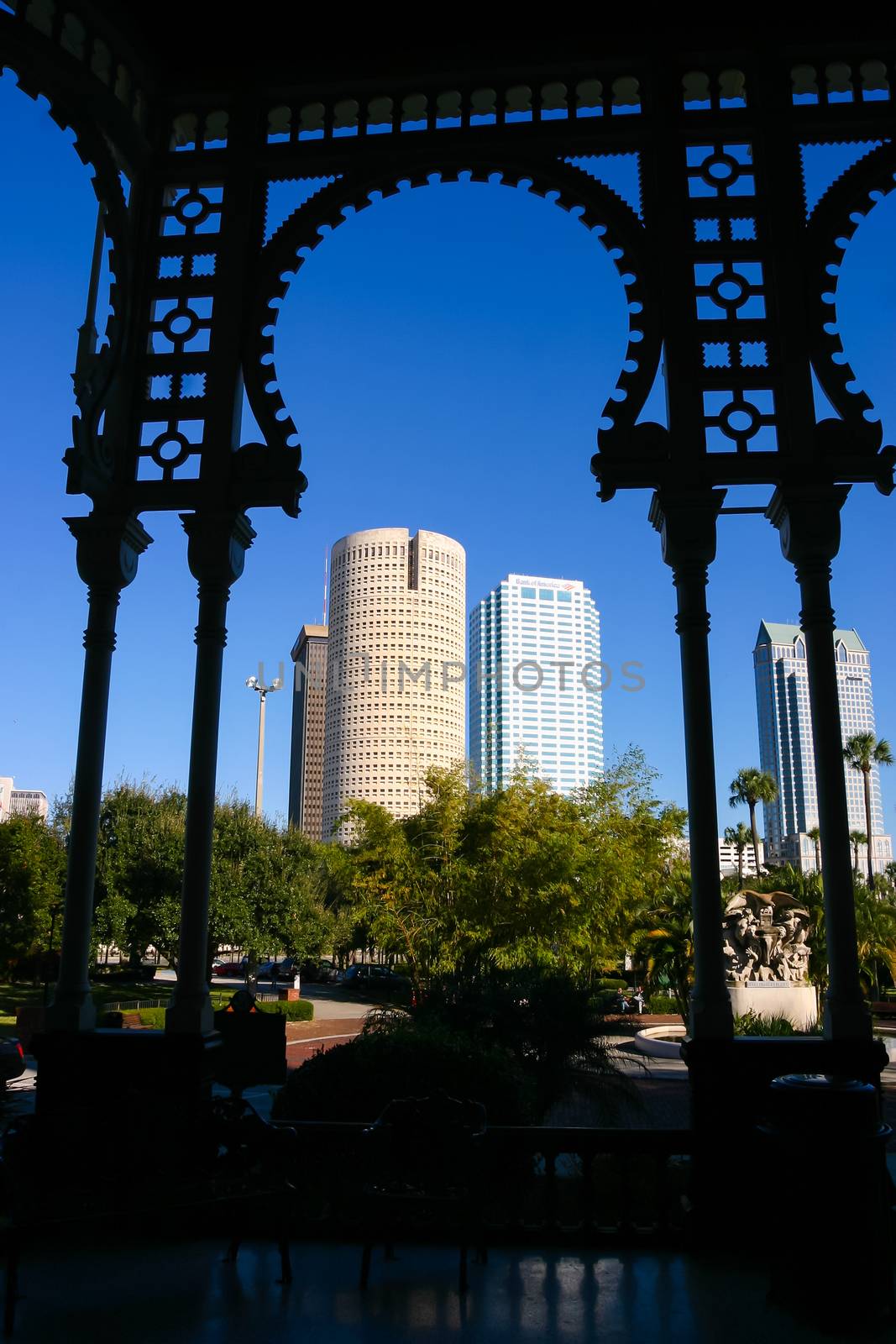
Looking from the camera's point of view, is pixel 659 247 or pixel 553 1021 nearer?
pixel 659 247

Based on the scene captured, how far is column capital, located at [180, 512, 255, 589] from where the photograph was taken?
21.4 ft

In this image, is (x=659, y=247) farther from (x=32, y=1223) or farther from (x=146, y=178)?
A: (x=32, y=1223)

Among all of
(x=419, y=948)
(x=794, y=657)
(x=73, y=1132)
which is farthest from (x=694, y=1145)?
(x=794, y=657)

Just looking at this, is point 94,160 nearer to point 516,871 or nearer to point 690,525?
point 690,525

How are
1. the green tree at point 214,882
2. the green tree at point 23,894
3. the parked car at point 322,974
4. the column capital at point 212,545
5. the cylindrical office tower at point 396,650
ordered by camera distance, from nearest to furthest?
the column capital at point 212,545
the green tree at point 23,894
the green tree at point 214,882
the parked car at point 322,974
the cylindrical office tower at point 396,650

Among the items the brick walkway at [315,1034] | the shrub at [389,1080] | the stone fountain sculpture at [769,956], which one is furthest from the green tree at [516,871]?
the shrub at [389,1080]

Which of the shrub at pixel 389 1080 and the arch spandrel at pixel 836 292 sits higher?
the arch spandrel at pixel 836 292

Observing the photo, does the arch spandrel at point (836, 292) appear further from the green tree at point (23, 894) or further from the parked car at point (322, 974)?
the parked car at point (322, 974)

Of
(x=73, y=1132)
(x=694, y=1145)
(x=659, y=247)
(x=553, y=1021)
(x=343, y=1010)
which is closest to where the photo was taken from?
(x=73, y=1132)

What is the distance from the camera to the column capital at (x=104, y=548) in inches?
260

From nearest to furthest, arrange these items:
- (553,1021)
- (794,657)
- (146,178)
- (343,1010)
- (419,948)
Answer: (146,178) → (553,1021) → (419,948) → (343,1010) → (794,657)

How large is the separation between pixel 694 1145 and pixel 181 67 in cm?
769

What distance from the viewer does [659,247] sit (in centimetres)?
667

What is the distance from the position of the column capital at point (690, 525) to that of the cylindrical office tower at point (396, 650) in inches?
2964
